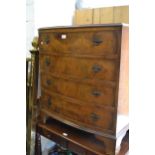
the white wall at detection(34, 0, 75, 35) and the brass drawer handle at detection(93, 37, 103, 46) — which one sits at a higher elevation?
the white wall at detection(34, 0, 75, 35)

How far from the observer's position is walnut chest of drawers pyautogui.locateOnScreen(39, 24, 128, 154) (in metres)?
1.08

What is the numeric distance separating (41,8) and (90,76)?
1049 mm

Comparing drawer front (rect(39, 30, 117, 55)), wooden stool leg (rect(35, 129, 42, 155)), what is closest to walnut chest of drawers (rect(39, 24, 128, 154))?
drawer front (rect(39, 30, 117, 55))

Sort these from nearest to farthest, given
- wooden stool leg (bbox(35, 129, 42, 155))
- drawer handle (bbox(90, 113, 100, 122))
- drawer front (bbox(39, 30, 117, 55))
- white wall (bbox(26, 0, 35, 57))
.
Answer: drawer front (bbox(39, 30, 117, 55)) → drawer handle (bbox(90, 113, 100, 122)) → wooden stool leg (bbox(35, 129, 42, 155)) → white wall (bbox(26, 0, 35, 57))

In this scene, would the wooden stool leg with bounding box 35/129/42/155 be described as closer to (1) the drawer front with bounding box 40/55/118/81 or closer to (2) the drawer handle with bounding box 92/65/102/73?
(1) the drawer front with bounding box 40/55/118/81

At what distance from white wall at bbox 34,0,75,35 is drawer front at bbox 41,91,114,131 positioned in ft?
2.51

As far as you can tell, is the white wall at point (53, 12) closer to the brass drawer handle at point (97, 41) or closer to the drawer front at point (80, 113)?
the drawer front at point (80, 113)

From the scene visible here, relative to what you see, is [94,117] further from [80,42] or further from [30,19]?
[30,19]

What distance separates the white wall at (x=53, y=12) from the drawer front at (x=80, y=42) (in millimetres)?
421

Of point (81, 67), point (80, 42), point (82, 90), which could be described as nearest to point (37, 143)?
point (82, 90)

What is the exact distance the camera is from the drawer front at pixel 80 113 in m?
1.16

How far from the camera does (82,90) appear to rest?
1.25 meters
